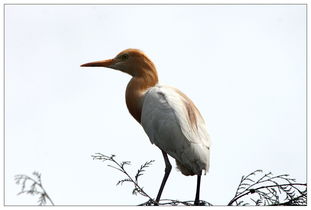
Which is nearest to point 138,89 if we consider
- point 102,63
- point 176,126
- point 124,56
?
point 124,56

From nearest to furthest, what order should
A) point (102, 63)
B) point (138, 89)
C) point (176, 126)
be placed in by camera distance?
point (176, 126), point (138, 89), point (102, 63)

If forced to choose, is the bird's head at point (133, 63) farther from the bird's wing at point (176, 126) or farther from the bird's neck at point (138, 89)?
the bird's wing at point (176, 126)

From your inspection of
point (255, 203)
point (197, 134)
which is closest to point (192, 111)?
point (197, 134)

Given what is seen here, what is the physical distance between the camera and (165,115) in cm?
504

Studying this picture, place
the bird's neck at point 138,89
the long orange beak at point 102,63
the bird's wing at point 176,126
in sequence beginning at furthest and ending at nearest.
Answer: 1. the long orange beak at point 102,63
2. the bird's neck at point 138,89
3. the bird's wing at point 176,126

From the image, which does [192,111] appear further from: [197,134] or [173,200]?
[173,200]

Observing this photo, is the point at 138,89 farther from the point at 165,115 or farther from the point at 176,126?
the point at 176,126

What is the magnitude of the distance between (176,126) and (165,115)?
0.16 meters

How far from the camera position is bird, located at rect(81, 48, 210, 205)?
4898mm

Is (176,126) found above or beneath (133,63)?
beneath

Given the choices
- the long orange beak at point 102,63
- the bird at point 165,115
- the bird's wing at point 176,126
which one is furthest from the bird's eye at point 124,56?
the bird's wing at point 176,126

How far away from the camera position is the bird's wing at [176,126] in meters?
4.88

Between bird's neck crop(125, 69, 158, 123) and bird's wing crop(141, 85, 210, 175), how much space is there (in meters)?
0.11

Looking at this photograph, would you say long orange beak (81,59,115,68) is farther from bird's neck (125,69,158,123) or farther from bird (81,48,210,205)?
bird's neck (125,69,158,123)
